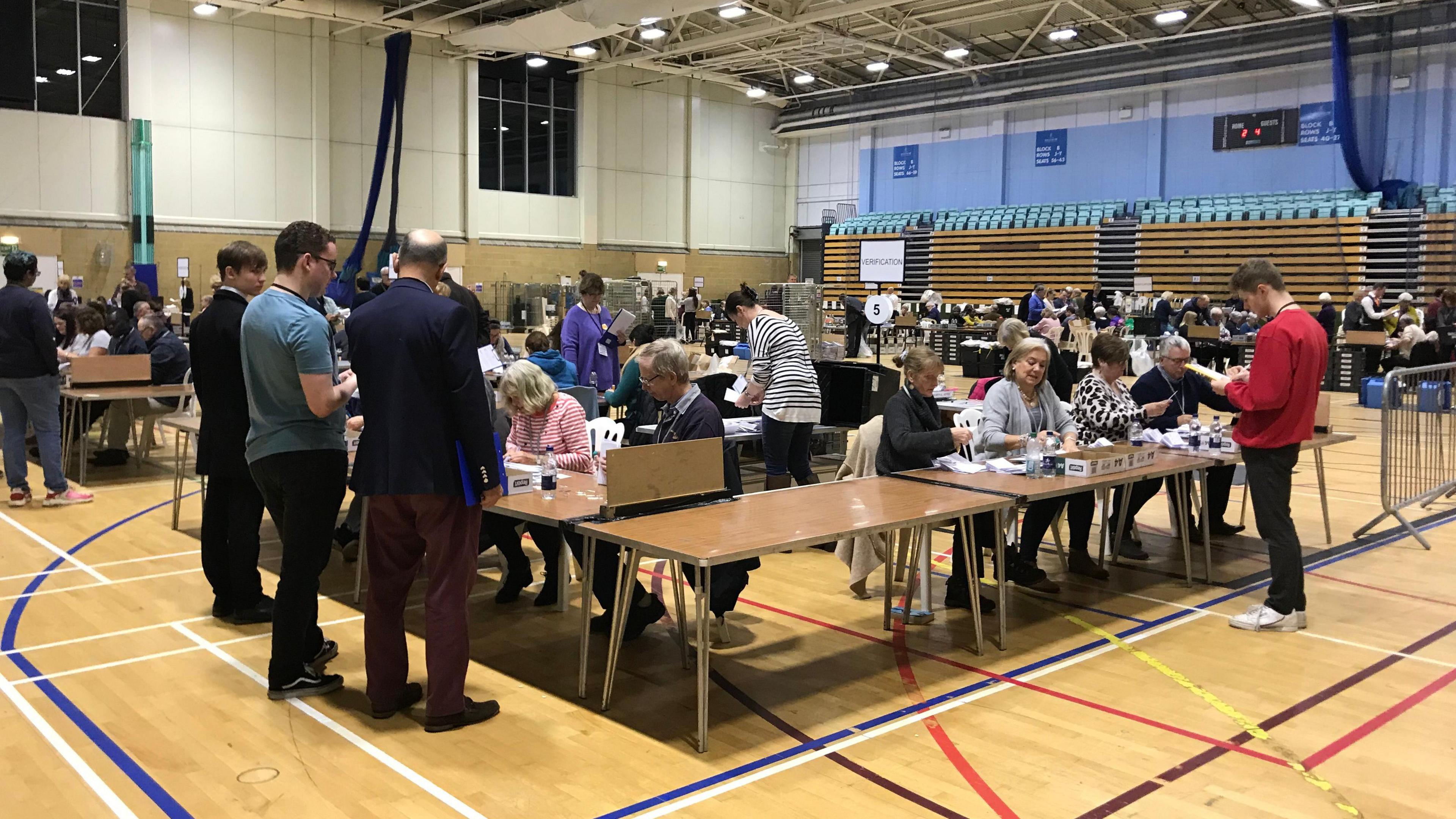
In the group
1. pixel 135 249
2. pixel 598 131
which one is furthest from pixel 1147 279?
pixel 135 249

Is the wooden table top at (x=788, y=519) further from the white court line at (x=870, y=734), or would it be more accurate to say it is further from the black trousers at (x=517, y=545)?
the black trousers at (x=517, y=545)

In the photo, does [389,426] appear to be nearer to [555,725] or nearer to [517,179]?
[555,725]

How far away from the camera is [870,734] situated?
376cm

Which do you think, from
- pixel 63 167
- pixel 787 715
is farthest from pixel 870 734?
pixel 63 167

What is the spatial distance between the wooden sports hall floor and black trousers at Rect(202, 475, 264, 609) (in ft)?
0.57

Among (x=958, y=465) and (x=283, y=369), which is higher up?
(x=283, y=369)

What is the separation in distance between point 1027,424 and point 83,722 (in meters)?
4.22

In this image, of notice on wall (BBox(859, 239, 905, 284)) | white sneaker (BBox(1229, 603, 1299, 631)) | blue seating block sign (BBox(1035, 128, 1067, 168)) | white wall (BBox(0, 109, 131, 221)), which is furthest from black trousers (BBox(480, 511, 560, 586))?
blue seating block sign (BBox(1035, 128, 1067, 168))

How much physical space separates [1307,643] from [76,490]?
25.8 feet

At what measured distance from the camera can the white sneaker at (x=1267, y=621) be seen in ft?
16.5

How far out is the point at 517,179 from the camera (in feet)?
82.9

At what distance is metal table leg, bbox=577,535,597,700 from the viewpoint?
3.92m

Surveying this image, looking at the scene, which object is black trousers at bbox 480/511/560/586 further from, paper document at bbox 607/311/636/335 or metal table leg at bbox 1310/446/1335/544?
metal table leg at bbox 1310/446/1335/544

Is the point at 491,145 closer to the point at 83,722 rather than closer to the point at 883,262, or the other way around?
the point at 883,262
